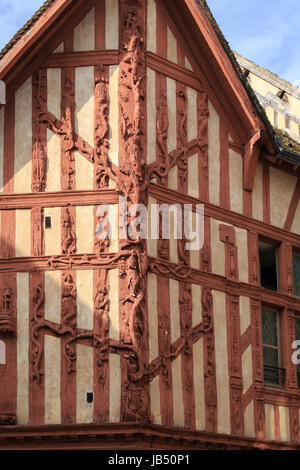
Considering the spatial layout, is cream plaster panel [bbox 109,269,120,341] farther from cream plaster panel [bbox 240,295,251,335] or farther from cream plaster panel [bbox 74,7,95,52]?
cream plaster panel [bbox 74,7,95,52]

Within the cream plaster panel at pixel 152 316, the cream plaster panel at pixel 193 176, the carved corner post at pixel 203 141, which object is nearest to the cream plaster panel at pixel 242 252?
the carved corner post at pixel 203 141

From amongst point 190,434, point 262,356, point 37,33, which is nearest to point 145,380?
point 190,434

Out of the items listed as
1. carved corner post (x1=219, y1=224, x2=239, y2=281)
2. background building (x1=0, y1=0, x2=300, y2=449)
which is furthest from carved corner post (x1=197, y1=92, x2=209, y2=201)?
carved corner post (x1=219, y1=224, x2=239, y2=281)

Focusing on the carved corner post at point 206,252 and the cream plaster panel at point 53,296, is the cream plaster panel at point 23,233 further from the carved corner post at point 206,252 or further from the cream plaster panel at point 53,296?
the carved corner post at point 206,252

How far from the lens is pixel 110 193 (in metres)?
19.4

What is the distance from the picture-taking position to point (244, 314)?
808 inches

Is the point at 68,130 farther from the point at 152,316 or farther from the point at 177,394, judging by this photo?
the point at 177,394

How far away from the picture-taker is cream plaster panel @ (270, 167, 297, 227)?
21672mm

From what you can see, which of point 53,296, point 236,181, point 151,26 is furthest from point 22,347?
point 151,26

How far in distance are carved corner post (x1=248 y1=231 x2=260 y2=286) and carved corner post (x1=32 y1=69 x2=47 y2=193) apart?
3737mm

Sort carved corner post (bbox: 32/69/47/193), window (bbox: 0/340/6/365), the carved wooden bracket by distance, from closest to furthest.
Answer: window (bbox: 0/340/6/365)
carved corner post (bbox: 32/69/47/193)
the carved wooden bracket

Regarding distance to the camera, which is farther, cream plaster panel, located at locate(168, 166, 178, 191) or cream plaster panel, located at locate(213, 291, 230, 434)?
cream plaster panel, located at locate(168, 166, 178, 191)
